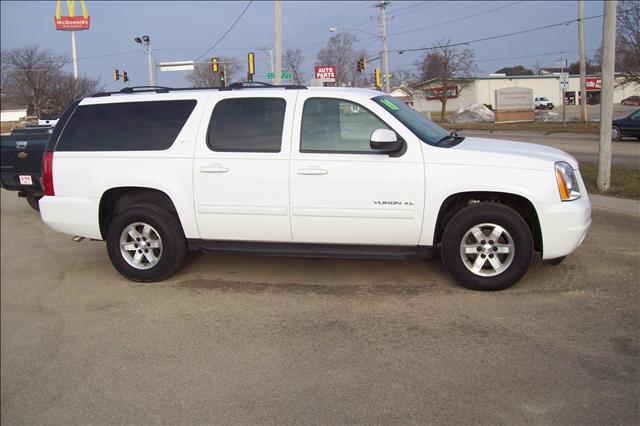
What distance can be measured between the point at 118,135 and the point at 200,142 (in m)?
0.93

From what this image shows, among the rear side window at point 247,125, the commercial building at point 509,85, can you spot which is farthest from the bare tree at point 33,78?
the commercial building at point 509,85

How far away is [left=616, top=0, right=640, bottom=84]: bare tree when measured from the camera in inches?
984

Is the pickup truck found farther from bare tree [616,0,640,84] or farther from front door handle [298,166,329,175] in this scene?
Result: bare tree [616,0,640,84]

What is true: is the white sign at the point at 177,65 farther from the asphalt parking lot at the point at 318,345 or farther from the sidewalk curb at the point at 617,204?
the asphalt parking lot at the point at 318,345

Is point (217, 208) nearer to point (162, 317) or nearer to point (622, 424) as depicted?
point (162, 317)

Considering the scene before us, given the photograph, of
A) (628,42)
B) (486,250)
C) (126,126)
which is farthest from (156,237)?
(628,42)

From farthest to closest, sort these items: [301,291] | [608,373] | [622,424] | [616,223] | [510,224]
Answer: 1. [616,223]
2. [301,291]
3. [510,224]
4. [608,373]
5. [622,424]

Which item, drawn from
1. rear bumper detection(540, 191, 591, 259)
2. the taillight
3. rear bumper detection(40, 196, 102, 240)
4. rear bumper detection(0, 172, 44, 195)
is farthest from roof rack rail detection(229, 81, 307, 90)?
rear bumper detection(0, 172, 44, 195)

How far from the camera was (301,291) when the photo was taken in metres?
5.47

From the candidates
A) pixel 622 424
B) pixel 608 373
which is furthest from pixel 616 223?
pixel 622 424

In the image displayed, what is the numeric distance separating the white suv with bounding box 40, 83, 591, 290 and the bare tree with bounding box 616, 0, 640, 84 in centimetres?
2380

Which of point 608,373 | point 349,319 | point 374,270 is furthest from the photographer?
point 374,270

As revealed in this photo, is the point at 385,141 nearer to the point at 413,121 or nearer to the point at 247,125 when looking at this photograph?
the point at 413,121

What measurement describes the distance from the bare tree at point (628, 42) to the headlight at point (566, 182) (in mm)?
23719
